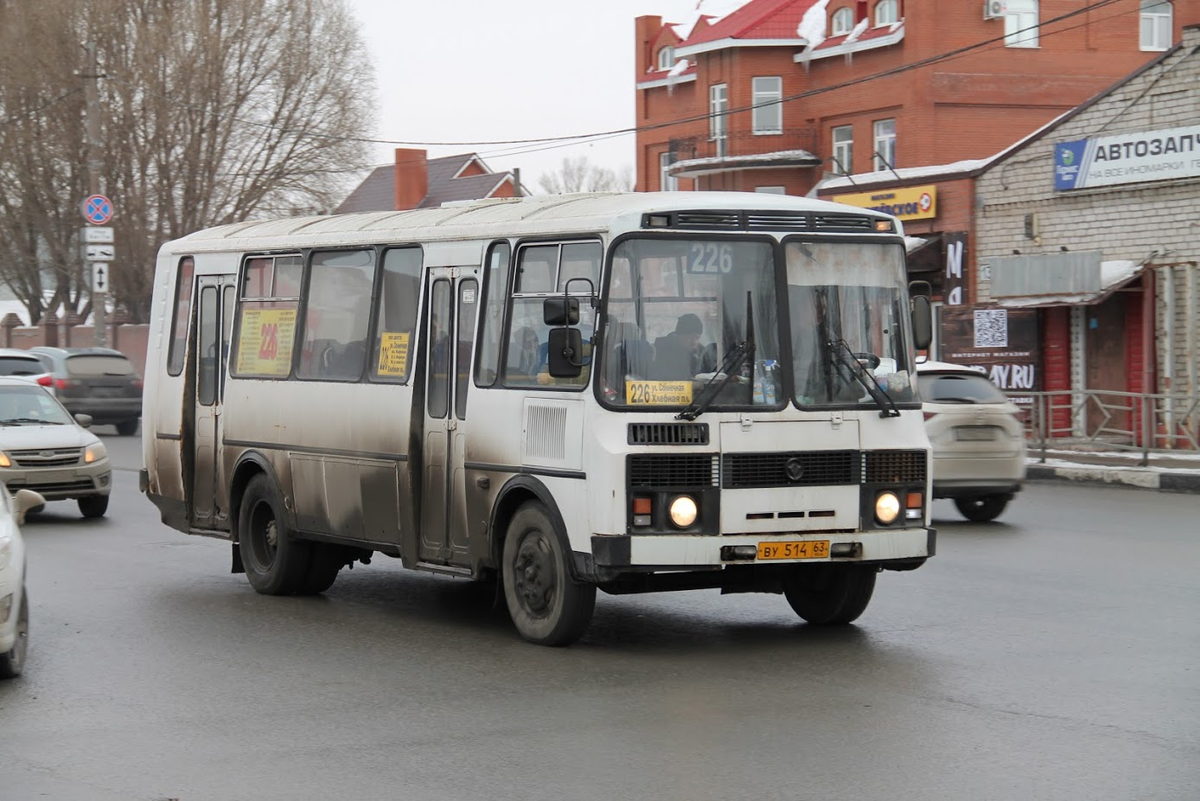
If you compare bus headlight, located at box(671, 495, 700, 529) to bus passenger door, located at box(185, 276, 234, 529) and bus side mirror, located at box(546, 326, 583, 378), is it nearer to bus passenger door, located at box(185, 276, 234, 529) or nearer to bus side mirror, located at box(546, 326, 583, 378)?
bus side mirror, located at box(546, 326, 583, 378)

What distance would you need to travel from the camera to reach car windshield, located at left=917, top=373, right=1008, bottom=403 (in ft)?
61.9

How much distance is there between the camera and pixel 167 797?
6.65m

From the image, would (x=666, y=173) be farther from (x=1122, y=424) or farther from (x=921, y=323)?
(x=921, y=323)

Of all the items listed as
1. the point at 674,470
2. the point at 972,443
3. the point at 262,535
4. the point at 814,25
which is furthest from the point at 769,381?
the point at 814,25

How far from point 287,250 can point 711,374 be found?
4564mm

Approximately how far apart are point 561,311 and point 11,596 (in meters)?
3.24

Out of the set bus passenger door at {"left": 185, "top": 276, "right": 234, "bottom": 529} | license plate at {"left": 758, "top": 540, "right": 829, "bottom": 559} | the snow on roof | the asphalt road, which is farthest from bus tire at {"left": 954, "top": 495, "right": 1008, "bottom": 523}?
Result: the snow on roof

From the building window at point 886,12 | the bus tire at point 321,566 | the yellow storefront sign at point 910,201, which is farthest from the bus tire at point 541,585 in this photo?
the building window at point 886,12

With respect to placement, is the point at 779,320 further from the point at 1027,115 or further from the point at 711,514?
the point at 1027,115

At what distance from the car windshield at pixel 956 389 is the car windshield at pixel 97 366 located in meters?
21.3

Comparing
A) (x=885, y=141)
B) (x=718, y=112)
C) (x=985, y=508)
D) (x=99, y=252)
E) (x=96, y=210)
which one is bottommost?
(x=985, y=508)

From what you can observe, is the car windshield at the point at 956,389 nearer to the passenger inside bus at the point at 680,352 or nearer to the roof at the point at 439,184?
the passenger inside bus at the point at 680,352

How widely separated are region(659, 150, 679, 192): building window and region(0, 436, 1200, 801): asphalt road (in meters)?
46.1

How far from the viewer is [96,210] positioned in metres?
41.4
